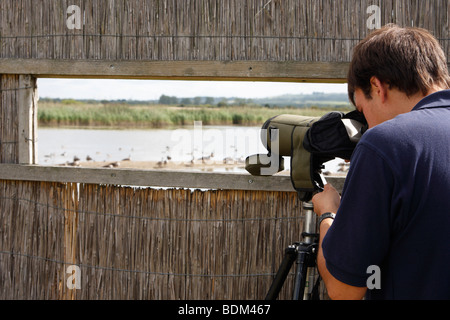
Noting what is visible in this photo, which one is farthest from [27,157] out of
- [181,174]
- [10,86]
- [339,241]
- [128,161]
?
[128,161]

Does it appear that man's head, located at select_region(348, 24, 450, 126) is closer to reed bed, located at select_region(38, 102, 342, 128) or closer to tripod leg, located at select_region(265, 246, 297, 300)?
tripod leg, located at select_region(265, 246, 297, 300)

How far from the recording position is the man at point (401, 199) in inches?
42.6

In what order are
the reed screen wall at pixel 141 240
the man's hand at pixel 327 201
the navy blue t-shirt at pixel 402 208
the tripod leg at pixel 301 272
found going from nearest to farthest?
1. the navy blue t-shirt at pixel 402 208
2. the man's hand at pixel 327 201
3. the tripod leg at pixel 301 272
4. the reed screen wall at pixel 141 240

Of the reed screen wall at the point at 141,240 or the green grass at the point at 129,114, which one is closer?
the reed screen wall at the point at 141,240

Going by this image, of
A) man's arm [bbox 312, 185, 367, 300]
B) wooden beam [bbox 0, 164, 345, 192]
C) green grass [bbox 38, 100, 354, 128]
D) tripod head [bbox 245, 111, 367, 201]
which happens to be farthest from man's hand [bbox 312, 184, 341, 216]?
green grass [bbox 38, 100, 354, 128]

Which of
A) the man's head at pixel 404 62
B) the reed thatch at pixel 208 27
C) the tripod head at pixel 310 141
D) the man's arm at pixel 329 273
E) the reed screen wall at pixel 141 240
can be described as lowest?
the reed screen wall at pixel 141 240

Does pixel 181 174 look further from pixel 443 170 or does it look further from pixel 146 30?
pixel 443 170

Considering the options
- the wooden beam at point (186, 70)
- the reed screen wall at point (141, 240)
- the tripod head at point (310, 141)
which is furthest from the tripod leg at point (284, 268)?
the wooden beam at point (186, 70)

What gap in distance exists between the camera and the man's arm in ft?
3.93

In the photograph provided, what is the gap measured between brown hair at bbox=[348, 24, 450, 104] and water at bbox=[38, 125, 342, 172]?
1453 millimetres

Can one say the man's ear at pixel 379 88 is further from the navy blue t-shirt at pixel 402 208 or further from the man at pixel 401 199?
the navy blue t-shirt at pixel 402 208

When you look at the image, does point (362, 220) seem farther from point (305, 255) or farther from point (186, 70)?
point (186, 70)

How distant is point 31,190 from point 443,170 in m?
2.25
